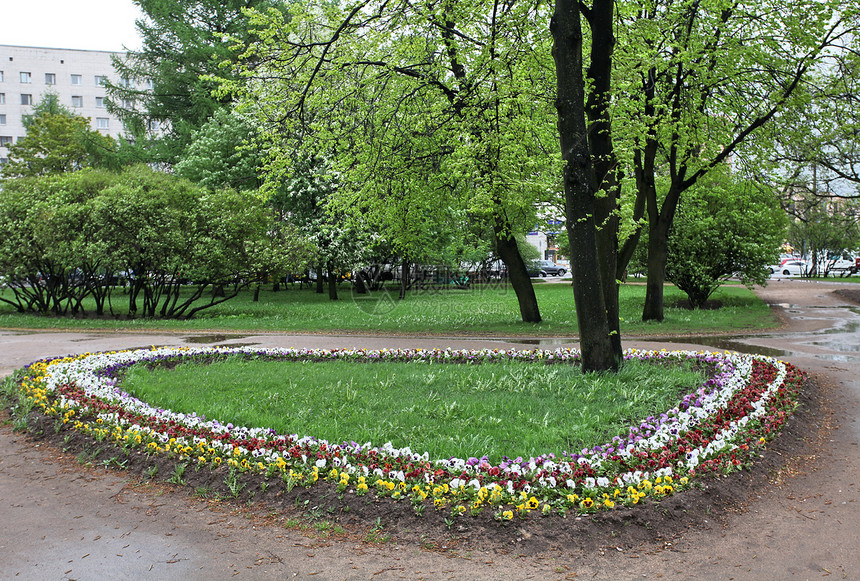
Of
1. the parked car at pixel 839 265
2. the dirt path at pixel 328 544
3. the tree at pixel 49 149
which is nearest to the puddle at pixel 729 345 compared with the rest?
the dirt path at pixel 328 544

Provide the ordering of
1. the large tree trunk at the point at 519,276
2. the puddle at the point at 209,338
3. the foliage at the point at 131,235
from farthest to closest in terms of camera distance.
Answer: the foliage at the point at 131,235 → the large tree trunk at the point at 519,276 → the puddle at the point at 209,338

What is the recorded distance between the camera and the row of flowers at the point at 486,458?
166 inches

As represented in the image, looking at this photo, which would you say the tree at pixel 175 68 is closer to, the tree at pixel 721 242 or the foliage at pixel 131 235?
the foliage at pixel 131 235

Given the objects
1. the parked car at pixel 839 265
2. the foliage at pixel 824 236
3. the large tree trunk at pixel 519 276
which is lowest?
the large tree trunk at pixel 519 276

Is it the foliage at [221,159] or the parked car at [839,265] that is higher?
the foliage at [221,159]

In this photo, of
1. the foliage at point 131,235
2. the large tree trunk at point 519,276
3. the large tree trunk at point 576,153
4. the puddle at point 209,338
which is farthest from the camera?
the foliage at point 131,235

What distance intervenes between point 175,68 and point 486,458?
33.3 m

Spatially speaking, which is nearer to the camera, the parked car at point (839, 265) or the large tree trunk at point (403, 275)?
the large tree trunk at point (403, 275)

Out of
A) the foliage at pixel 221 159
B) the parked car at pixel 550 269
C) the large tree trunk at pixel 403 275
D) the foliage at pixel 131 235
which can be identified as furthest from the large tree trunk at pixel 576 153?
the parked car at pixel 550 269

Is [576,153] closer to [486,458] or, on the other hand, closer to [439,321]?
[486,458]

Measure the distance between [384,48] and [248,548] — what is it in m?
11.6

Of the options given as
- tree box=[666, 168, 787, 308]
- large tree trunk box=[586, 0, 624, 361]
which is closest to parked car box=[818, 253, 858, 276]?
tree box=[666, 168, 787, 308]

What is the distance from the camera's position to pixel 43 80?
6900cm

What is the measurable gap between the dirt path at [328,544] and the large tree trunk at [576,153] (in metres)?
2.95
